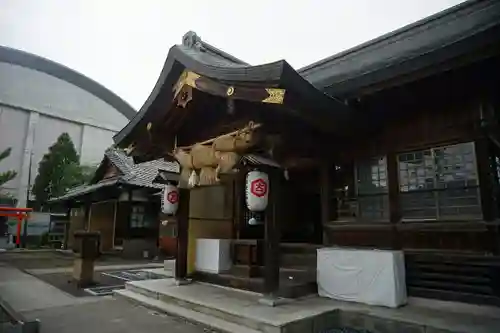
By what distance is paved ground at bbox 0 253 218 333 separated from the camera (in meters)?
4.91

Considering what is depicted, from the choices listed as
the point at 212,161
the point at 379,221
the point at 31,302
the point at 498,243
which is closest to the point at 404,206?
the point at 379,221

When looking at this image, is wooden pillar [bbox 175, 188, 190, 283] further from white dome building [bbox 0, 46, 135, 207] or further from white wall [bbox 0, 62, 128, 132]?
white wall [bbox 0, 62, 128, 132]

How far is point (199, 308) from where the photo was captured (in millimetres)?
5449

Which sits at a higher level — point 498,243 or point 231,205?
point 231,205

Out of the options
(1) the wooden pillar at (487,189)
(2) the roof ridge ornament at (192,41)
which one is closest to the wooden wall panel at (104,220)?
(2) the roof ridge ornament at (192,41)

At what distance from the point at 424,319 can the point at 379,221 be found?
6.42 ft

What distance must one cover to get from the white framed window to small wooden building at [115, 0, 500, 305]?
0.02 meters

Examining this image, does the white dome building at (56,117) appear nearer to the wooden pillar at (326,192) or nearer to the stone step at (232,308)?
the stone step at (232,308)

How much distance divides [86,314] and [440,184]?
6.42m

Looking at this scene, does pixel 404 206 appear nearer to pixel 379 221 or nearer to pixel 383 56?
pixel 379 221

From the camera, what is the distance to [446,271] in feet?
16.8

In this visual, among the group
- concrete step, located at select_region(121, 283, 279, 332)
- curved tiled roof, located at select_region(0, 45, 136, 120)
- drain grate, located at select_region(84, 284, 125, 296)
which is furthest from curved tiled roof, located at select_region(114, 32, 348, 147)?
curved tiled roof, located at select_region(0, 45, 136, 120)

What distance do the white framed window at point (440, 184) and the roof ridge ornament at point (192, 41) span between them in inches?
194

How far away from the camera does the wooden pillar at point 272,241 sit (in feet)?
17.3
